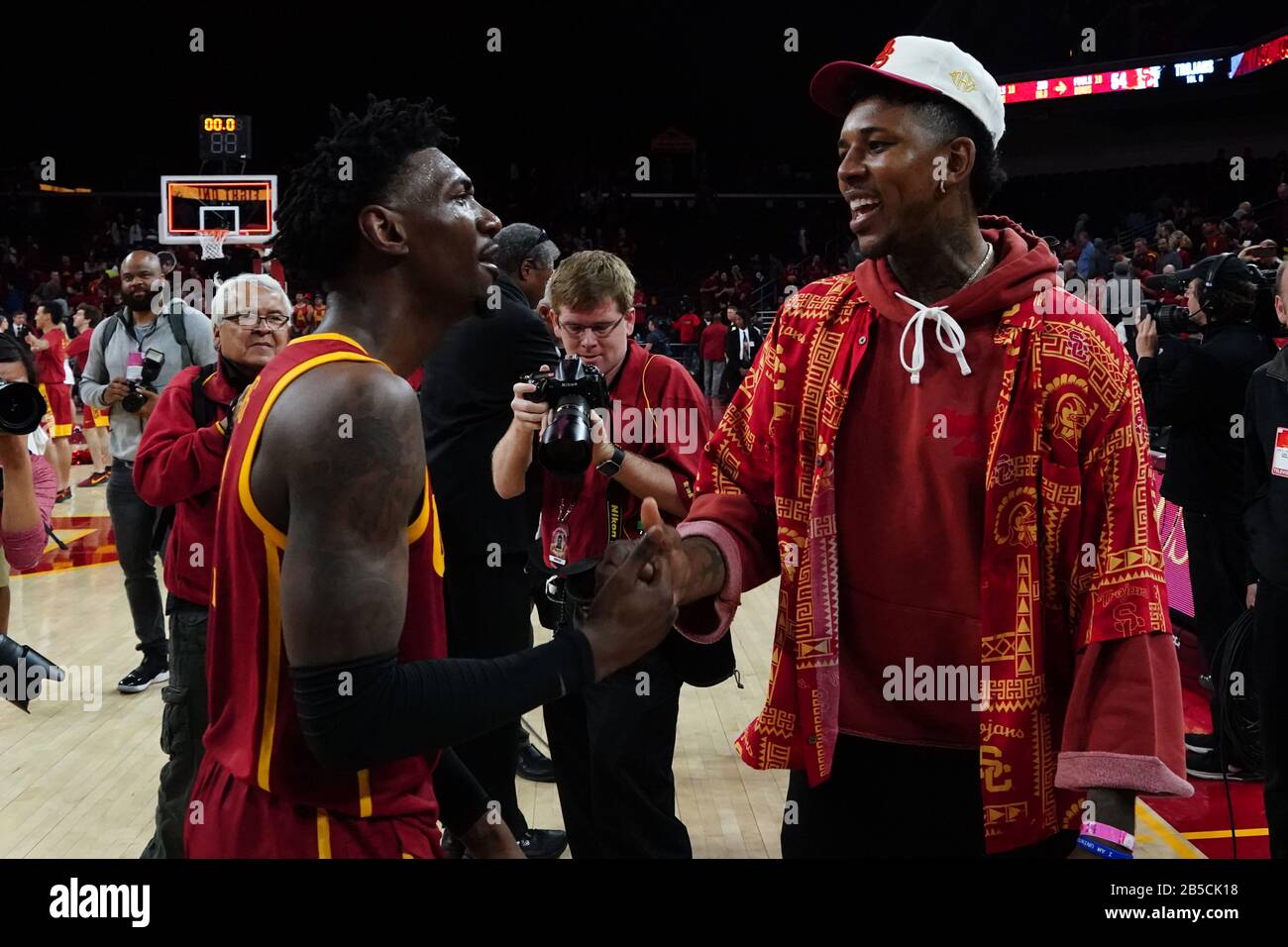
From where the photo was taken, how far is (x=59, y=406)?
9.78 m

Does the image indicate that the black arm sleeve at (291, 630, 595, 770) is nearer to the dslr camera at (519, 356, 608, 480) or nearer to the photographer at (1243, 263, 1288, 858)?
the dslr camera at (519, 356, 608, 480)

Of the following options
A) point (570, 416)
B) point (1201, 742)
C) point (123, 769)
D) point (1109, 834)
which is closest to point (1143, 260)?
point (1201, 742)

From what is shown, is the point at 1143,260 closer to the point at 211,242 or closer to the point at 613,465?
the point at 211,242

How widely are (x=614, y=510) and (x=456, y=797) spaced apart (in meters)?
1.38

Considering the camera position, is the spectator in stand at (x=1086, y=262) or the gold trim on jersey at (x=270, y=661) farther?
the spectator in stand at (x=1086, y=262)

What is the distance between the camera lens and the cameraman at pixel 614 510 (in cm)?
302

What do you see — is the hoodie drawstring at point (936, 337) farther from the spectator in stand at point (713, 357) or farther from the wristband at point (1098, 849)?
the spectator in stand at point (713, 357)

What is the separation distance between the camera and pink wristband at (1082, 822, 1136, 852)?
1.53 m

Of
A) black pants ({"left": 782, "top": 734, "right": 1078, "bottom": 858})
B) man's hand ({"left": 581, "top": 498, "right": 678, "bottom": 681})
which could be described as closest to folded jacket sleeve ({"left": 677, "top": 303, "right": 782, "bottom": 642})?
man's hand ({"left": 581, "top": 498, "right": 678, "bottom": 681})

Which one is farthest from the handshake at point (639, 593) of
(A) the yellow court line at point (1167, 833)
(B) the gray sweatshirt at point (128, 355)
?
(B) the gray sweatshirt at point (128, 355)

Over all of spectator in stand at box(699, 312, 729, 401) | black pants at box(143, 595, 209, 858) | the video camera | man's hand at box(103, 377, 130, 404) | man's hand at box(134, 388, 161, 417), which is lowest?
black pants at box(143, 595, 209, 858)

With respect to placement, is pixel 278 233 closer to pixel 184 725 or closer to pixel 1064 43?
pixel 184 725

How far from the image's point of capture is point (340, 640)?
1377mm

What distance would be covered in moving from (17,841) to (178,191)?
37.3 ft
